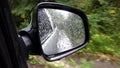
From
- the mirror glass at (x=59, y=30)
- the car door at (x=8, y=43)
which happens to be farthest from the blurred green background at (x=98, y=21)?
the car door at (x=8, y=43)

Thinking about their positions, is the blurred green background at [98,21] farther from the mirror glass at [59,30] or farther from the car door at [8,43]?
the car door at [8,43]

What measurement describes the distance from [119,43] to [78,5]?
1.64 metres

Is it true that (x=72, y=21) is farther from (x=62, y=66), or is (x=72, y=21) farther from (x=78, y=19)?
(x=62, y=66)

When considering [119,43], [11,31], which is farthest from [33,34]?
[119,43]

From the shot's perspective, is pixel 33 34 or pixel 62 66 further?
pixel 62 66

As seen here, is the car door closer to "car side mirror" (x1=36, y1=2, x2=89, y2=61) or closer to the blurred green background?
"car side mirror" (x1=36, y1=2, x2=89, y2=61)

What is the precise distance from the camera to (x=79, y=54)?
16.7 ft

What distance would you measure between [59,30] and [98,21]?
15.2ft

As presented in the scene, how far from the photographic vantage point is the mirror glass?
1.29 metres

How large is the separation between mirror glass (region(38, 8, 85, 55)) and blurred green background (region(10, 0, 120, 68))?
2954mm

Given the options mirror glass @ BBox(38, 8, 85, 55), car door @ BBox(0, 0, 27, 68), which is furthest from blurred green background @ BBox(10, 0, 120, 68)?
car door @ BBox(0, 0, 27, 68)

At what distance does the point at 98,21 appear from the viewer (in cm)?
600

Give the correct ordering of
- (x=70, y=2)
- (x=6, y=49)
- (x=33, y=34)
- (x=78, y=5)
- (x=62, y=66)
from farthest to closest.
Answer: (x=78, y=5) < (x=70, y=2) < (x=62, y=66) < (x=33, y=34) < (x=6, y=49)

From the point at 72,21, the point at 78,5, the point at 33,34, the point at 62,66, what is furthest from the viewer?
the point at 78,5
